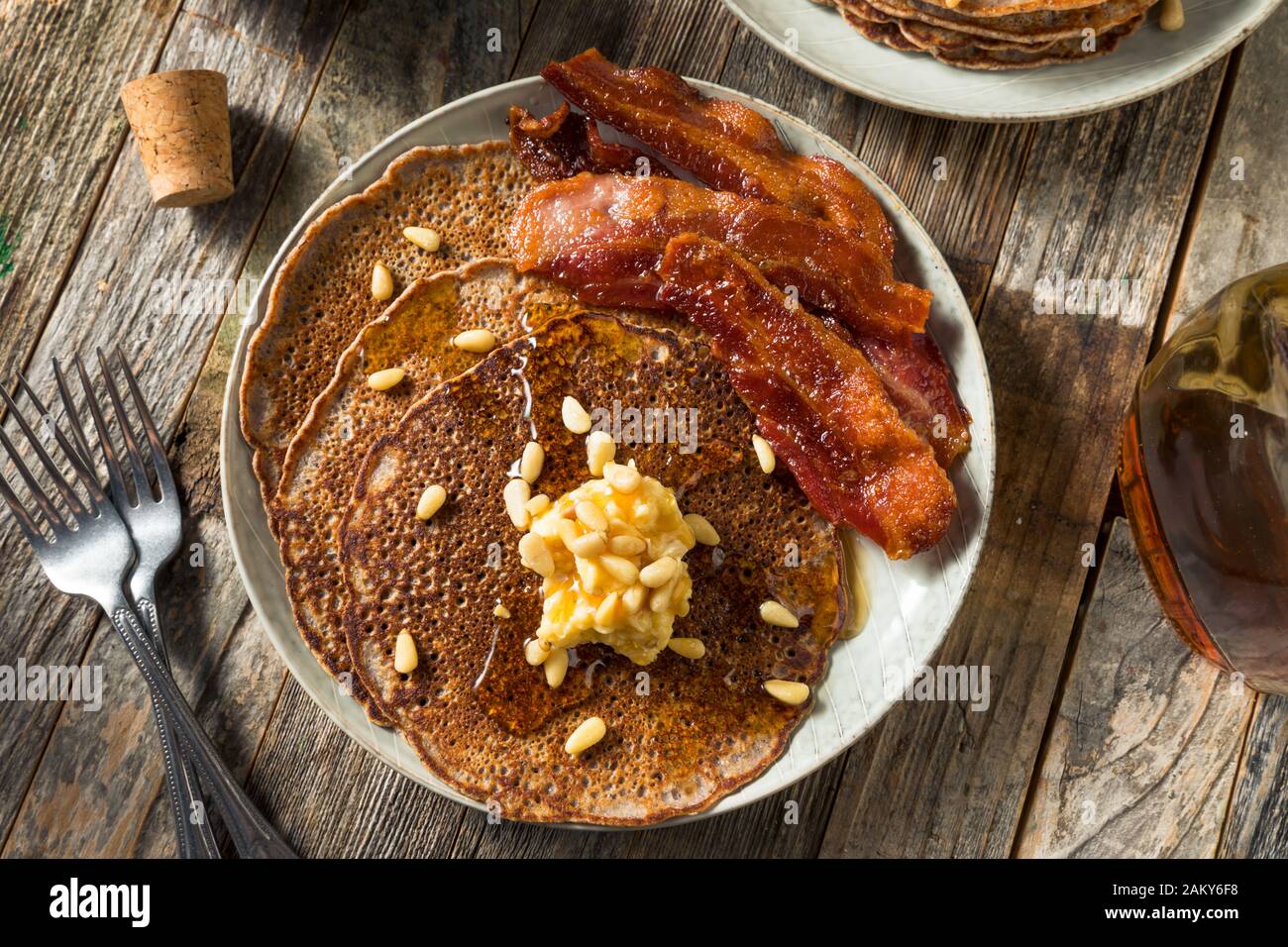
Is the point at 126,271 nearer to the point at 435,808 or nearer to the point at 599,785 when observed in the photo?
the point at 435,808

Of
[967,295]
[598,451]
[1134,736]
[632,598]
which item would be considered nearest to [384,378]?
[598,451]

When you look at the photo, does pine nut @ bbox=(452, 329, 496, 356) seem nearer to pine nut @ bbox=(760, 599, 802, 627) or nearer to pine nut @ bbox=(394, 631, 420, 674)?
pine nut @ bbox=(394, 631, 420, 674)

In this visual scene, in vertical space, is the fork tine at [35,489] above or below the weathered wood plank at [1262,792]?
above

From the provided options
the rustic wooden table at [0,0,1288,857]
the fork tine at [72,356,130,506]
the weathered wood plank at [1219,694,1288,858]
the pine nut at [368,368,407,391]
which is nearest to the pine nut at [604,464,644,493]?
the pine nut at [368,368,407,391]

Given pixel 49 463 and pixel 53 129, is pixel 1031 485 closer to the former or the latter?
pixel 49 463

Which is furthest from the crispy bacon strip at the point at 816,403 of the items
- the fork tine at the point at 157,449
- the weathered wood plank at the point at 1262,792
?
the fork tine at the point at 157,449

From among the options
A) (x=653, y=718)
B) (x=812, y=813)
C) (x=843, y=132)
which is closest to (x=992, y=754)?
(x=812, y=813)

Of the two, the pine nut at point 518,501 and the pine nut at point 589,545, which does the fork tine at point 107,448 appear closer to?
the pine nut at point 518,501
